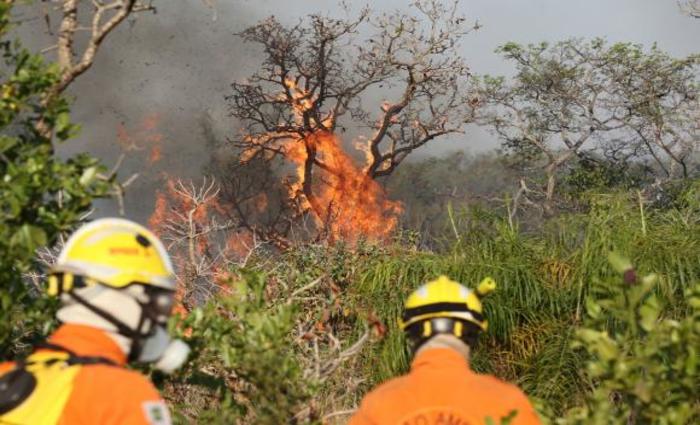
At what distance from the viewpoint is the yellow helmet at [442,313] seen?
126 inches

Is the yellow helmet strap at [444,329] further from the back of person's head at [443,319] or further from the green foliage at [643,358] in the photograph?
the green foliage at [643,358]

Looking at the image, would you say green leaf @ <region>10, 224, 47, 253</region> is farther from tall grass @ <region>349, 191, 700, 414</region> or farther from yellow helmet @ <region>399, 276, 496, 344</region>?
tall grass @ <region>349, 191, 700, 414</region>

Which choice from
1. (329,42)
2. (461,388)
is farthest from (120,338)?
(329,42)

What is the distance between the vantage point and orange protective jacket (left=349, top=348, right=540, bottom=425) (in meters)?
2.89

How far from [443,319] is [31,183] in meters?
1.54

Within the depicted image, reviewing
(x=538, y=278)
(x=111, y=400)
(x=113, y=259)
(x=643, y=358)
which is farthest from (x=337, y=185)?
(x=111, y=400)

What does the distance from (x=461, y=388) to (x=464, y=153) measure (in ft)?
115

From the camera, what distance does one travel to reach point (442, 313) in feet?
10.5

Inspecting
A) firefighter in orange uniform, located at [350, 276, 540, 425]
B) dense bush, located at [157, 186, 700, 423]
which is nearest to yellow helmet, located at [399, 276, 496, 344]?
firefighter in orange uniform, located at [350, 276, 540, 425]

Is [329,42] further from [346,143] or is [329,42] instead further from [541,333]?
[541,333]

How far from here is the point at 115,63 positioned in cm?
3631

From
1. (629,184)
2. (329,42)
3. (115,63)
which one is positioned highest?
(115,63)

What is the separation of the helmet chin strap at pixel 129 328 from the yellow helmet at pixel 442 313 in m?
1.04

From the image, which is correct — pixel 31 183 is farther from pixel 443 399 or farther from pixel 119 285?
pixel 443 399
